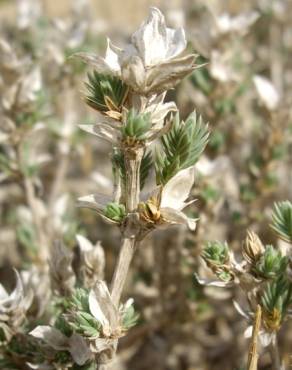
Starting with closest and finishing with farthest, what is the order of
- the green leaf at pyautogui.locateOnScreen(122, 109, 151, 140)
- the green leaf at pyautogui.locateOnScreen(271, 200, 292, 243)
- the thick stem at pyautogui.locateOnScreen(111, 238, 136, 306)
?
the green leaf at pyautogui.locateOnScreen(122, 109, 151, 140), the thick stem at pyautogui.locateOnScreen(111, 238, 136, 306), the green leaf at pyautogui.locateOnScreen(271, 200, 292, 243)

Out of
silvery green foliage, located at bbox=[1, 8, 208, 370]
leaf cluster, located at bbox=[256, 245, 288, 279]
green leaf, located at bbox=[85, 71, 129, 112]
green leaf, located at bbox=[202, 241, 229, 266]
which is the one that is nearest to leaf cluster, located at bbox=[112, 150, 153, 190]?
silvery green foliage, located at bbox=[1, 8, 208, 370]

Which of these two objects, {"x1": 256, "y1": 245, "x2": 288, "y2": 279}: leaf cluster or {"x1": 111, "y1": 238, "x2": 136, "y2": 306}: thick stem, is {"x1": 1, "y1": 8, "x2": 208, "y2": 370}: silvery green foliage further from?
{"x1": 256, "y1": 245, "x2": 288, "y2": 279}: leaf cluster

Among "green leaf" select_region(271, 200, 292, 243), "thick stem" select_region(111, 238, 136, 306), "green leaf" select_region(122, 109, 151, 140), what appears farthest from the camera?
"green leaf" select_region(271, 200, 292, 243)

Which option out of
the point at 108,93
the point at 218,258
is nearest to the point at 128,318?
the point at 218,258

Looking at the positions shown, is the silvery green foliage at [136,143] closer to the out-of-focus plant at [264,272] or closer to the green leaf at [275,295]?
the out-of-focus plant at [264,272]

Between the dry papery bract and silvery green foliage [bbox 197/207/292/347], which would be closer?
the dry papery bract

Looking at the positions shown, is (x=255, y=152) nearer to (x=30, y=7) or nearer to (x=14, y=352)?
(x=14, y=352)

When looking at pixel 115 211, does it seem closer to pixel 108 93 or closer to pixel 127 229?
pixel 127 229
